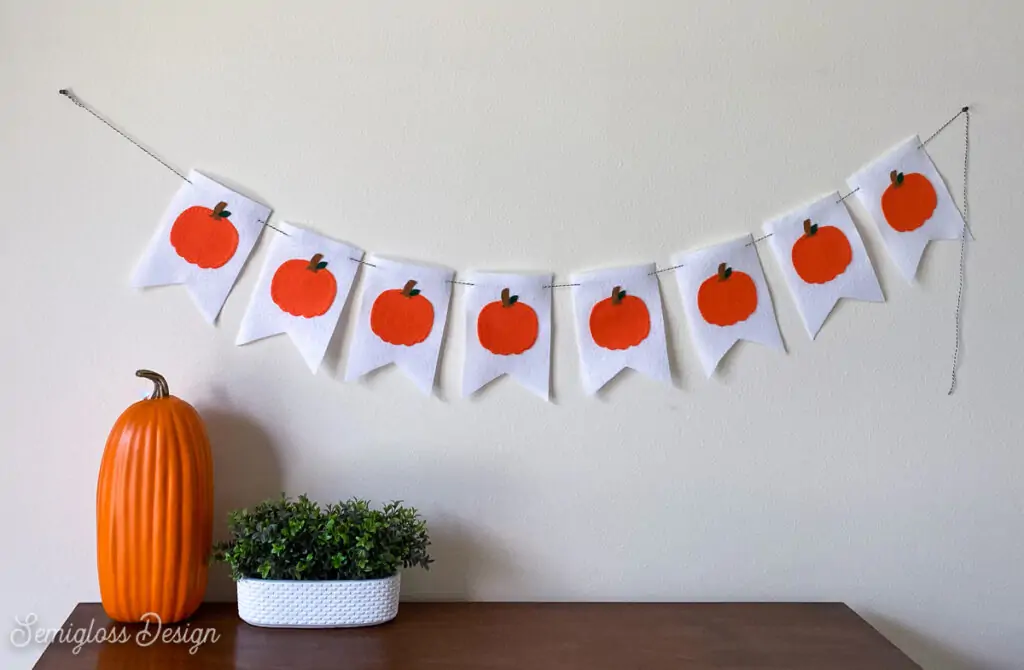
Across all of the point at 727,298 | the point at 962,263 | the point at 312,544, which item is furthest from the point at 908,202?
the point at 312,544

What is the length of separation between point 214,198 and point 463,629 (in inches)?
31.0

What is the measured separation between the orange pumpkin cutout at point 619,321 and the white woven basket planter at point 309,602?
530 mm

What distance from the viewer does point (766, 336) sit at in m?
1.58

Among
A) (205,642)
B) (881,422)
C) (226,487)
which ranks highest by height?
(881,422)

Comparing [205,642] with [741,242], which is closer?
[205,642]

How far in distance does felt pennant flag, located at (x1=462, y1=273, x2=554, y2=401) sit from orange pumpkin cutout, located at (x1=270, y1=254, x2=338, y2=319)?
23 centimetres

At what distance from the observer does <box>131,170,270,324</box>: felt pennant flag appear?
4.92ft

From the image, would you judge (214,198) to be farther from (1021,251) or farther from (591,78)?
(1021,251)

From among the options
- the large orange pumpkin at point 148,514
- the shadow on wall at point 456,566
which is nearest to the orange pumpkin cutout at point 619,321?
the shadow on wall at point 456,566

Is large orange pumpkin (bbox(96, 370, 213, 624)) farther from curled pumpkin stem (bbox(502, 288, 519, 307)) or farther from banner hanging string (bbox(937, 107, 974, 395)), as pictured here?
banner hanging string (bbox(937, 107, 974, 395))

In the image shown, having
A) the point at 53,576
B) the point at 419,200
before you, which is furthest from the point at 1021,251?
the point at 53,576

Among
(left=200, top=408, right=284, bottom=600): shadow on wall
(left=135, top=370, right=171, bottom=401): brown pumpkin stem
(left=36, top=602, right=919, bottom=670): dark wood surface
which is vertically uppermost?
(left=135, top=370, right=171, bottom=401): brown pumpkin stem

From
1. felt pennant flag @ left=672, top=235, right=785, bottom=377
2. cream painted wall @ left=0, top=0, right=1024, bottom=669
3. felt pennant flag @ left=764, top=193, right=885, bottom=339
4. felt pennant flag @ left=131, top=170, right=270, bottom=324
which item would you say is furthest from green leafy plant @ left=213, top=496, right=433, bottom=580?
felt pennant flag @ left=764, top=193, right=885, bottom=339

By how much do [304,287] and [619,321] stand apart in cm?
52
